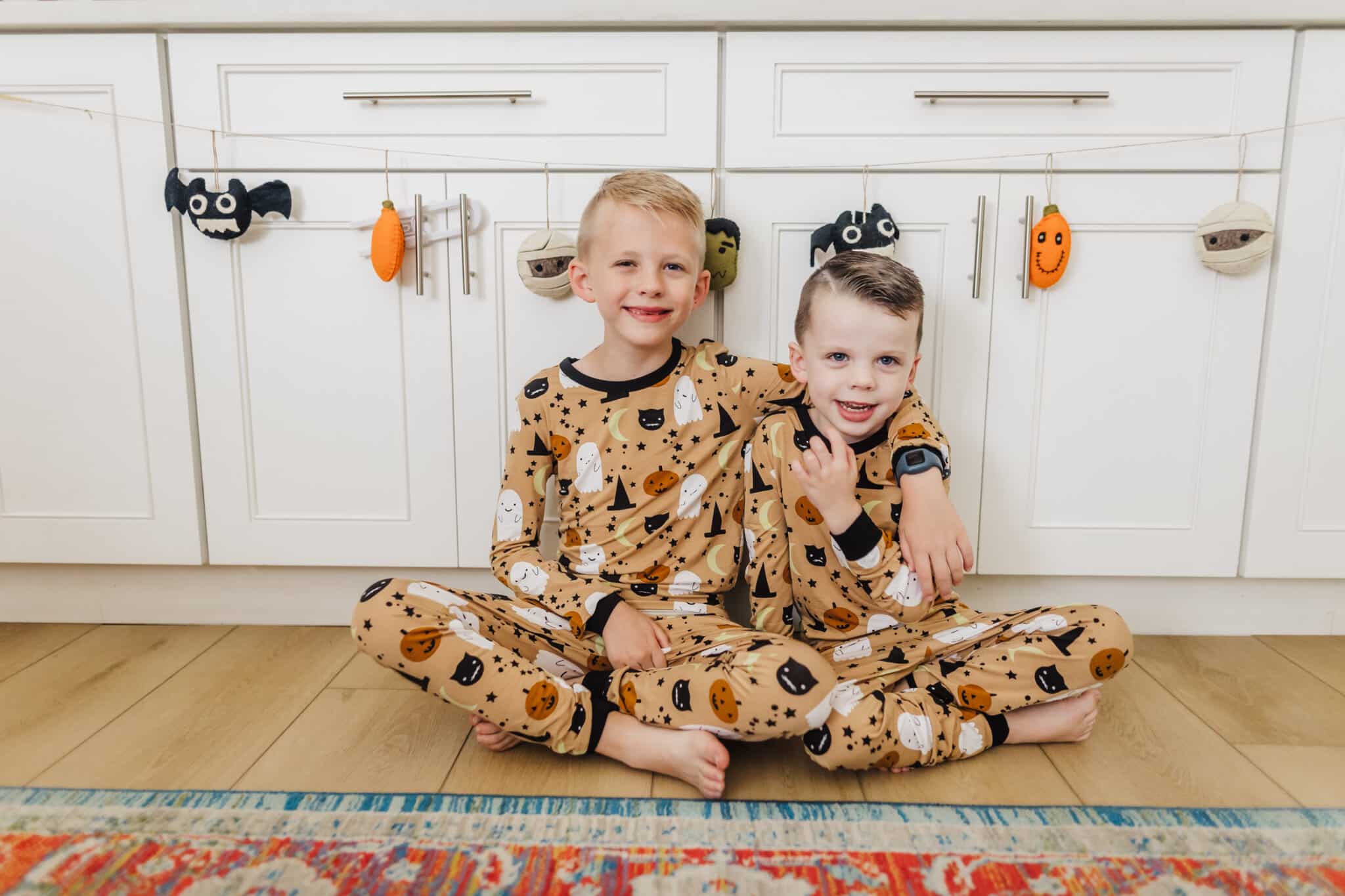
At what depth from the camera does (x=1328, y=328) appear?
1075mm

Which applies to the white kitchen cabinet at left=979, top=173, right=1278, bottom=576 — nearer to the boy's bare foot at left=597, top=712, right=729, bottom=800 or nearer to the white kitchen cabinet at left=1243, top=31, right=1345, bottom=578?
the white kitchen cabinet at left=1243, top=31, right=1345, bottom=578

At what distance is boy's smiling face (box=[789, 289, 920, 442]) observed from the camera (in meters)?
0.88

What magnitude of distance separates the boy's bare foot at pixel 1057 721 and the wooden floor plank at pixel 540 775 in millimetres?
396

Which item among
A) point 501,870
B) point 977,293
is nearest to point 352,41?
point 977,293

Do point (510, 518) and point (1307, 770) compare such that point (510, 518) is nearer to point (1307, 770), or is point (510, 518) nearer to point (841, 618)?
point (841, 618)

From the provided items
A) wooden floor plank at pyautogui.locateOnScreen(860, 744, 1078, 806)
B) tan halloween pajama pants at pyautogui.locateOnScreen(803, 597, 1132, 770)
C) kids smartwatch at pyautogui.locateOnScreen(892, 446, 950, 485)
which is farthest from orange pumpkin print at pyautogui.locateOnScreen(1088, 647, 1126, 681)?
kids smartwatch at pyautogui.locateOnScreen(892, 446, 950, 485)

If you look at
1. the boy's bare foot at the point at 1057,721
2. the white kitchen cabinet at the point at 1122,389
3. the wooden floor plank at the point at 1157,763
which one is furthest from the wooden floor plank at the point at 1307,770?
the white kitchen cabinet at the point at 1122,389

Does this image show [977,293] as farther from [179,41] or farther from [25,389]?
[25,389]

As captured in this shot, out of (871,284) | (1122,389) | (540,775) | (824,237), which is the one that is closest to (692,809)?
(540,775)

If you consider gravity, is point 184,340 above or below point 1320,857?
above

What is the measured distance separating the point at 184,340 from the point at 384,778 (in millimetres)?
668

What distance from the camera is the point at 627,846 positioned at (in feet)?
2.34

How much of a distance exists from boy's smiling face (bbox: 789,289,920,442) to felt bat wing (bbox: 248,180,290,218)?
2.26 ft

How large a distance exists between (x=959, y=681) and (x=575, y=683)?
412 millimetres
